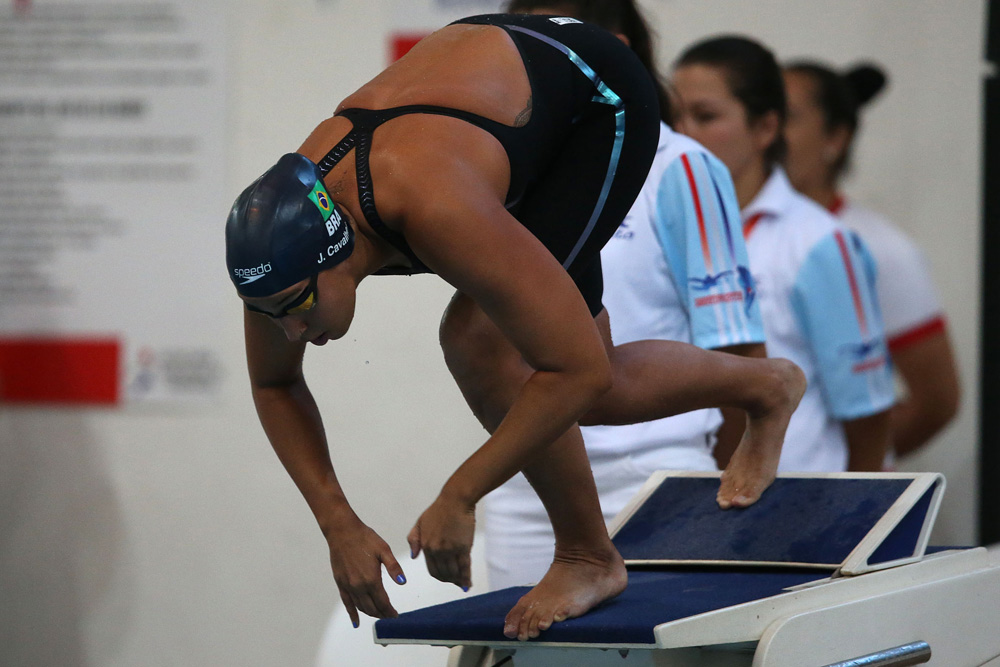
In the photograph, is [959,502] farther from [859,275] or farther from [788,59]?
[788,59]

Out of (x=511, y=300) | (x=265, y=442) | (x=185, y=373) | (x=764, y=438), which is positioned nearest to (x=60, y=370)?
(x=185, y=373)

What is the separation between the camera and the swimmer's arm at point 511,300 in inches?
45.3

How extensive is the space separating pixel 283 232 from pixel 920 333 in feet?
7.07

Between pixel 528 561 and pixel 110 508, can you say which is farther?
pixel 110 508

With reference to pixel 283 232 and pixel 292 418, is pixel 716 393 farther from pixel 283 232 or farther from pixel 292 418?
pixel 283 232

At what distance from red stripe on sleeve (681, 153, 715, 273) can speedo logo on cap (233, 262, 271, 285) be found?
88cm

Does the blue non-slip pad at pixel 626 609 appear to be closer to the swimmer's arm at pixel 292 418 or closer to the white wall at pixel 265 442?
the swimmer's arm at pixel 292 418

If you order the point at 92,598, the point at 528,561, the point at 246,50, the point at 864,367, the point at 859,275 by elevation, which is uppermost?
the point at 246,50

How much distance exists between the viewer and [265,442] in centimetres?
321

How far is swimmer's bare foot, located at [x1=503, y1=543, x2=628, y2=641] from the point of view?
53.1 inches

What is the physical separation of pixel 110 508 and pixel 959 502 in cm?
244

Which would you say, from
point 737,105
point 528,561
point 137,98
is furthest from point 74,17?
point 528,561

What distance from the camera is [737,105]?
245 centimetres

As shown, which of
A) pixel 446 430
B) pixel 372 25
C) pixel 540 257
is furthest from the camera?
pixel 372 25
